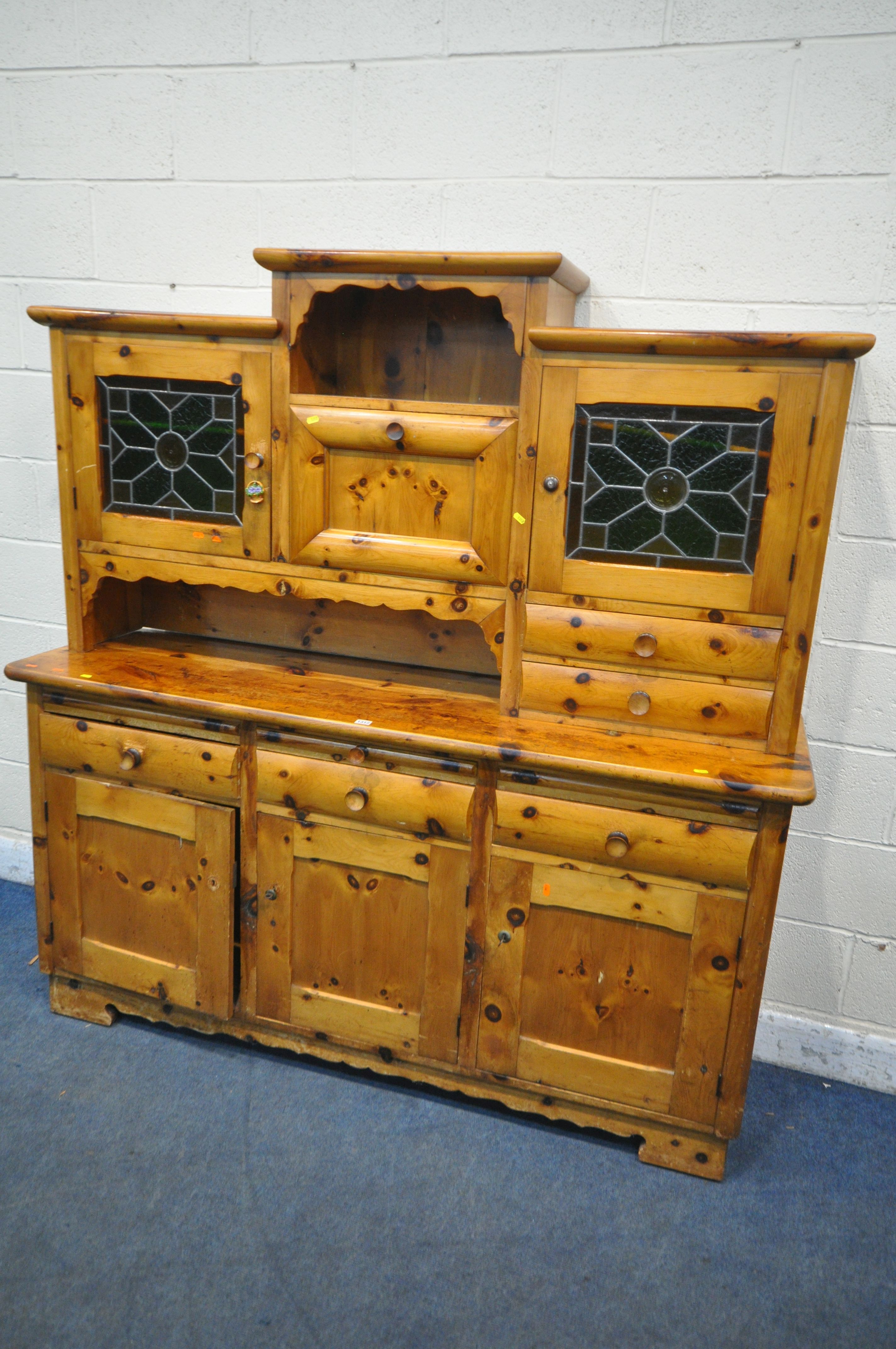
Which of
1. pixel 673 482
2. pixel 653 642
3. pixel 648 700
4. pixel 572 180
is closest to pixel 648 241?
pixel 572 180

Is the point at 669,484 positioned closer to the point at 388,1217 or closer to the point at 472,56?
the point at 472,56

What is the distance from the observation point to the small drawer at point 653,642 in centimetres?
175

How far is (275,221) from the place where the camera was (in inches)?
88.0

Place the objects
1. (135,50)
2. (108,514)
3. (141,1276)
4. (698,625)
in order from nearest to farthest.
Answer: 1. (141,1276)
2. (698,625)
3. (108,514)
4. (135,50)

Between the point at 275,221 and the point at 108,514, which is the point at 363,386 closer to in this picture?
the point at 275,221

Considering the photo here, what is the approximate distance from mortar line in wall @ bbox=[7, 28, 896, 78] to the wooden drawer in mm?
1530

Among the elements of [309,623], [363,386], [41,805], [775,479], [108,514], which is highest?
[363,386]

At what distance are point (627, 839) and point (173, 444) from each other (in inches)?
48.9

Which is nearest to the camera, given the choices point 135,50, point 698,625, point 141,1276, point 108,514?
point 141,1276

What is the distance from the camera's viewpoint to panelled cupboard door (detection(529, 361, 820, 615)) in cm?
165

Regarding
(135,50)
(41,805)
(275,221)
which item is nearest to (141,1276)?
(41,805)

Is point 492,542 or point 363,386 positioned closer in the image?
point 492,542

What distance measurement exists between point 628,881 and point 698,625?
1.64 ft

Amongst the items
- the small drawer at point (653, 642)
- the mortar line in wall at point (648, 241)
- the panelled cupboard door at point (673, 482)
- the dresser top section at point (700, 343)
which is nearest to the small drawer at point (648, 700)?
the small drawer at point (653, 642)
